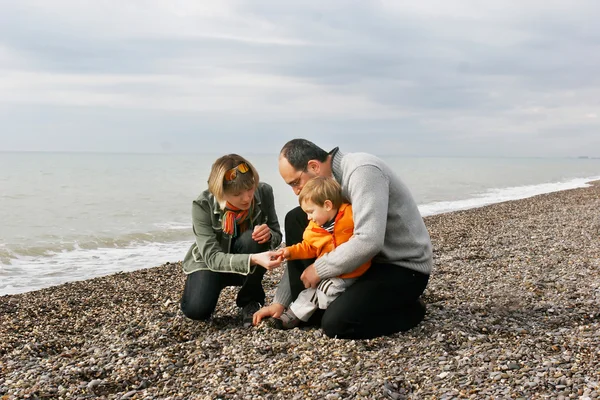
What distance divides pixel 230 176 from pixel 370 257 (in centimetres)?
136

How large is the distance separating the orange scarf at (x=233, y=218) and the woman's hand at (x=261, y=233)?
0.70 feet

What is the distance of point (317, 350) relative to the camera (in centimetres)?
398

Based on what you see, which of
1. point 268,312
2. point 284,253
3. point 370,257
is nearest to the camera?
point 370,257

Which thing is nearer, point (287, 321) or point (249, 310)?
point (287, 321)

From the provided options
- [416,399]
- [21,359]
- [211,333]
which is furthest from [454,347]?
[21,359]

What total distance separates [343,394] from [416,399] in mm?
436

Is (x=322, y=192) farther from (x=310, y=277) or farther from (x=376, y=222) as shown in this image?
(x=310, y=277)

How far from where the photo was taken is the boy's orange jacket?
4.06 m

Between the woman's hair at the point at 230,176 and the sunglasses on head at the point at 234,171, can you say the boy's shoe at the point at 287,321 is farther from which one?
the sunglasses on head at the point at 234,171

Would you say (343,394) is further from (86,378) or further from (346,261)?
(86,378)

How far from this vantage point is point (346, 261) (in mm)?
3900

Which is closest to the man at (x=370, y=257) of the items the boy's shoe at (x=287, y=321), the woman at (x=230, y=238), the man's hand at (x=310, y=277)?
the man's hand at (x=310, y=277)

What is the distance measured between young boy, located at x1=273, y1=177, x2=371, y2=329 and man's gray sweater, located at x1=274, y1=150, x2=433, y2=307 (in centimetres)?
11

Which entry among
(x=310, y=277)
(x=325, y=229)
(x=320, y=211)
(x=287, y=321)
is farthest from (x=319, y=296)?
(x=320, y=211)
